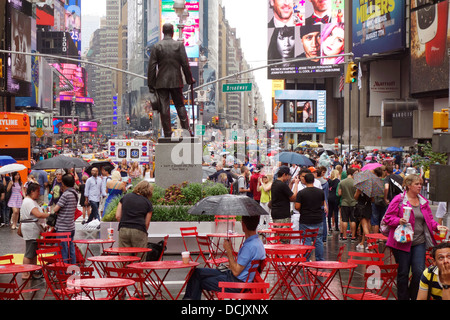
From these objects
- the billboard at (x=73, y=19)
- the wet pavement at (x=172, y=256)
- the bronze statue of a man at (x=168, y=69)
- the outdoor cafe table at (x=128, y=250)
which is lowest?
the wet pavement at (x=172, y=256)

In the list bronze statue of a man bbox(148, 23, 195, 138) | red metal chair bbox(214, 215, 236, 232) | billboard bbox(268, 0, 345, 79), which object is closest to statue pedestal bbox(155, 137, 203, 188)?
bronze statue of a man bbox(148, 23, 195, 138)

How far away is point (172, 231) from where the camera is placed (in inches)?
563

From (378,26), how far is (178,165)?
5852cm

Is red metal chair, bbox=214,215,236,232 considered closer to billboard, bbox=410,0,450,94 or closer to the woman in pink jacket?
the woman in pink jacket

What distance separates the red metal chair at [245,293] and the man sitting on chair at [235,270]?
0.33 metres

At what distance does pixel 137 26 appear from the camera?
17812 cm

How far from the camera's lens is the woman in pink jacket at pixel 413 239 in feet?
29.5

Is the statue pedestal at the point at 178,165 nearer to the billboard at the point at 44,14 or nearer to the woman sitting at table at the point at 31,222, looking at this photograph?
the woman sitting at table at the point at 31,222

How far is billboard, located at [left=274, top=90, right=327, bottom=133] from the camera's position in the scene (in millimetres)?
118375

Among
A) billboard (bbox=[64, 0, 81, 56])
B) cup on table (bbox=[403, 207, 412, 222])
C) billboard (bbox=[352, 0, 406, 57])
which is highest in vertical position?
billboard (bbox=[64, 0, 81, 56])

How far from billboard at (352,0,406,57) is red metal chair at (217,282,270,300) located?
6281 centimetres

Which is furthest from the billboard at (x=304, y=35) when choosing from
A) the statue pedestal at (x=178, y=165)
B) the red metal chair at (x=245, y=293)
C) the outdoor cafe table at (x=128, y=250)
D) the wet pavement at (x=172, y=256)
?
the red metal chair at (x=245, y=293)

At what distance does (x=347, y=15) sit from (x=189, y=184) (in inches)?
3310

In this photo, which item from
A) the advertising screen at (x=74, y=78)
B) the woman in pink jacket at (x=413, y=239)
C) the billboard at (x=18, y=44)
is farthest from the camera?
the advertising screen at (x=74, y=78)
